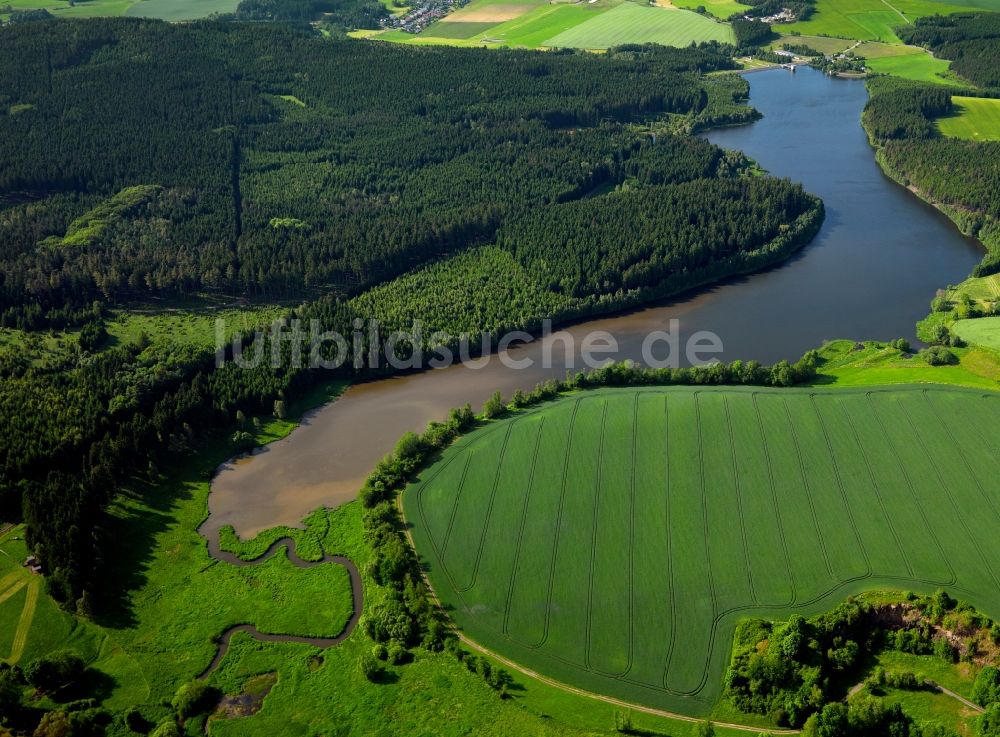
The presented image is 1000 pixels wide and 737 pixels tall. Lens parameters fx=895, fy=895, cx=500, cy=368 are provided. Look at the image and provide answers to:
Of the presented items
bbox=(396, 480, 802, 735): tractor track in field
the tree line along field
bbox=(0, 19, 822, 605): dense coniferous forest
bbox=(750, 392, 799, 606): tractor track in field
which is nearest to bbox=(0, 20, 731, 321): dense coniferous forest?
bbox=(0, 19, 822, 605): dense coniferous forest

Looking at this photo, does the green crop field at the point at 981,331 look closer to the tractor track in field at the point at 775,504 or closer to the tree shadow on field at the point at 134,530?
the tractor track in field at the point at 775,504

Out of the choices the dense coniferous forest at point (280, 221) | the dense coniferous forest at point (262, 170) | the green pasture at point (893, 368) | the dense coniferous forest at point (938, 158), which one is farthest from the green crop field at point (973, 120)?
the green pasture at point (893, 368)

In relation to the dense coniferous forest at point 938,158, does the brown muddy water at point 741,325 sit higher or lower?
lower

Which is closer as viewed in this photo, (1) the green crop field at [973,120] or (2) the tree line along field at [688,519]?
(2) the tree line along field at [688,519]

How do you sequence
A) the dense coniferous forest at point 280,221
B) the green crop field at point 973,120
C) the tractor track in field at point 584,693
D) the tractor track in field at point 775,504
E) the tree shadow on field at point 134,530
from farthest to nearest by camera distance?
the green crop field at point 973,120 < the dense coniferous forest at point 280,221 < the tree shadow on field at point 134,530 < the tractor track in field at point 775,504 < the tractor track in field at point 584,693

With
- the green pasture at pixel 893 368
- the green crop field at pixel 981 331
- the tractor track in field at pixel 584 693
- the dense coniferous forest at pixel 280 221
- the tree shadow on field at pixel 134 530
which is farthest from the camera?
the green crop field at pixel 981 331

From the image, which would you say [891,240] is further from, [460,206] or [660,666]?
[660,666]

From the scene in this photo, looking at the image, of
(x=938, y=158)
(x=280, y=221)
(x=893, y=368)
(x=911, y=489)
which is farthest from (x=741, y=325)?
(x=280, y=221)
